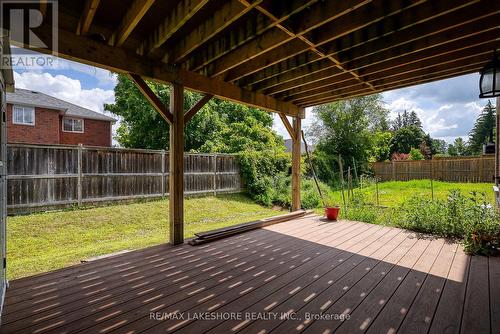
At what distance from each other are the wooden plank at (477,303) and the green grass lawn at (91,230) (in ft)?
11.8

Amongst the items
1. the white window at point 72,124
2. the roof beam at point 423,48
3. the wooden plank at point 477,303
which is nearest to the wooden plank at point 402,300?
the wooden plank at point 477,303

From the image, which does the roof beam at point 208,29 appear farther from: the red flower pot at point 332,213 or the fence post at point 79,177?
the fence post at point 79,177

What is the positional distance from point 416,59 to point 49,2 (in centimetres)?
380

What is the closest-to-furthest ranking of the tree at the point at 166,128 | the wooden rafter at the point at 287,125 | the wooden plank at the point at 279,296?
1. the wooden plank at the point at 279,296
2. the wooden rafter at the point at 287,125
3. the tree at the point at 166,128

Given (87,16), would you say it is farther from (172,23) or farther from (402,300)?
(402,300)

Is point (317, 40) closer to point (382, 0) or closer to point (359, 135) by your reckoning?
point (382, 0)

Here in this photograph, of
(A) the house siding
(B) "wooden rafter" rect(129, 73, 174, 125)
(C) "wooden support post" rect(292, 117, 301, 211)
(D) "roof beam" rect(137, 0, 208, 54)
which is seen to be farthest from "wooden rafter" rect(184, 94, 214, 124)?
(A) the house siding

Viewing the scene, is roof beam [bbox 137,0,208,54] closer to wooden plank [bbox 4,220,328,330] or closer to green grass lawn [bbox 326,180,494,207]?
wooden plank [bbox 4,220,328,330]

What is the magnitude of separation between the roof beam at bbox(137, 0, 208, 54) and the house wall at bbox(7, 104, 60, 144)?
11.0 m

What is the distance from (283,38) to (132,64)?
5.78ft

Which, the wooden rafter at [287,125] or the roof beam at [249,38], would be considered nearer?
the roof beam at [249,38]

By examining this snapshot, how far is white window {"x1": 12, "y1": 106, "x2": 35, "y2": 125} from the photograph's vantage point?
10.5 meters

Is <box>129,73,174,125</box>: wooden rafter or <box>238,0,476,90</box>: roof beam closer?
<box>238,0,476,90</box>: roof beam

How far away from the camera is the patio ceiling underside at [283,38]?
2215 mm
